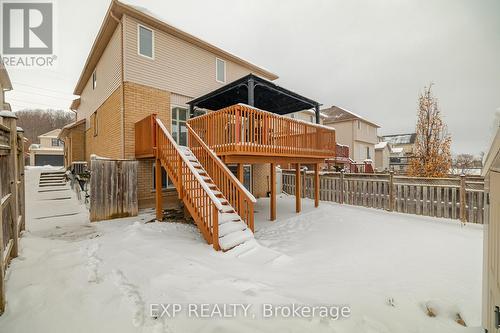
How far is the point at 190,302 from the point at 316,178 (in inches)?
339

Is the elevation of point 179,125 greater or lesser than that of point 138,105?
lesser

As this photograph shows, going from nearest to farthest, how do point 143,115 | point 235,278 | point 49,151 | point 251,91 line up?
point 235,278 → point 251,91 → point 143,115 → point 49,151

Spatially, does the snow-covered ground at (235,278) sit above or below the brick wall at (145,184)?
below

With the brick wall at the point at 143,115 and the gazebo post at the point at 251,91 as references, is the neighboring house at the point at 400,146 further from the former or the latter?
the brick wall at the point at 143,115

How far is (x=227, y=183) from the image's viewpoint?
20.2ft

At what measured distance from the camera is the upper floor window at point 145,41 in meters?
8.87

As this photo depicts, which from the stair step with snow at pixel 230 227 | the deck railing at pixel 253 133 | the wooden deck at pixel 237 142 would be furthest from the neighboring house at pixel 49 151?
the stair step with snow at pixel 230 227

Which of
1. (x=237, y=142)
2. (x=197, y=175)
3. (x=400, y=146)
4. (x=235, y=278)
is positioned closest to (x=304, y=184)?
(x=237, y=142)

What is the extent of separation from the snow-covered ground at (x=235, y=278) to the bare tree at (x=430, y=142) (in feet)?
23.3

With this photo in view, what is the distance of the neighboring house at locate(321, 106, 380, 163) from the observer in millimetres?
26500

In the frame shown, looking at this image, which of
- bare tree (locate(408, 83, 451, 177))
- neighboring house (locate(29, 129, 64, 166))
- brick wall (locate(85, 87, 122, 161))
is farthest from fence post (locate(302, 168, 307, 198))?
neighboring house (locate(29, 129, 64, 166))

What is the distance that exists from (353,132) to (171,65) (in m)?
23.5

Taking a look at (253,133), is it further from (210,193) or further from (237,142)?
(210,193)

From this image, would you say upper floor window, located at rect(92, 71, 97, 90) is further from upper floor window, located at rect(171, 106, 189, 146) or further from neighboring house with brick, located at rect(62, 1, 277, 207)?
upper floor window, located at rect(171, 106, 189, 146)
